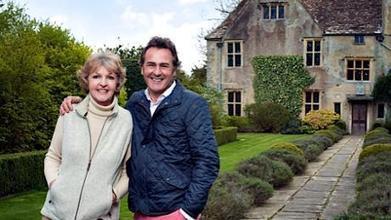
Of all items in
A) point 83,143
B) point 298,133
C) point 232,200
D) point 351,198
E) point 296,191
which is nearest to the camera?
point 83,143

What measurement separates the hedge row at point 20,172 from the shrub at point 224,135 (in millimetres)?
Answer: 13132

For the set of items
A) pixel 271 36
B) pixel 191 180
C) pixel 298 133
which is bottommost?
pixel 298 133

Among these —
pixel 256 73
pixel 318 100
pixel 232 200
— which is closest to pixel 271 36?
pixel 256 73

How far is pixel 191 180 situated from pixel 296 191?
899 cm

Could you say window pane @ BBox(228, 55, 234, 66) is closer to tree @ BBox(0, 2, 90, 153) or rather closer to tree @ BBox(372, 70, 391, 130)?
tree @ BBox(372, 70, 391, 130)

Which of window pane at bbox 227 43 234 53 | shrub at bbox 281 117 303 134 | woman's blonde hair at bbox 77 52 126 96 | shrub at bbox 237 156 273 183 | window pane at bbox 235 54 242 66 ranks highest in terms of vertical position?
window pane at bbox 227 43 234 53

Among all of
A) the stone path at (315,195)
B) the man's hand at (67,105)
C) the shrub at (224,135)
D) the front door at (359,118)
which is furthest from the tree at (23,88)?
the front door at (359,118)

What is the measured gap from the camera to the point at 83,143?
3.74m

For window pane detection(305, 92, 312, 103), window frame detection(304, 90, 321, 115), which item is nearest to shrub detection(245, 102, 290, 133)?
window frame detection(304, 90, 321, 115)

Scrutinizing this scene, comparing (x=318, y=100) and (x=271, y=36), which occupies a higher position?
(x=271, y=36)

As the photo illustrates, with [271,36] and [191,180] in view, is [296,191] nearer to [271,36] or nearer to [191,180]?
[191,180]

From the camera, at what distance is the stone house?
3741cm

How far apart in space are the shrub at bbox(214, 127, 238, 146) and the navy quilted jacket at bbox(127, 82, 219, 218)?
2304 cm

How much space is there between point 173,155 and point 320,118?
109ft
